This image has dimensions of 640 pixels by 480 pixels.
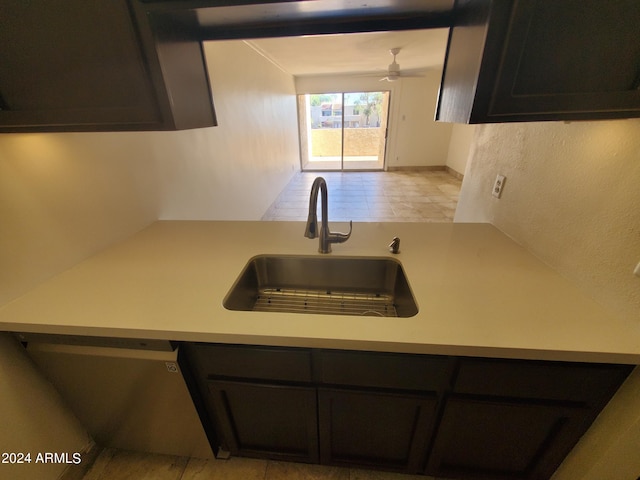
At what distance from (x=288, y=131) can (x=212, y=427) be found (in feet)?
18.6

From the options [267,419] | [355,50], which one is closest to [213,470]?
[267,419]

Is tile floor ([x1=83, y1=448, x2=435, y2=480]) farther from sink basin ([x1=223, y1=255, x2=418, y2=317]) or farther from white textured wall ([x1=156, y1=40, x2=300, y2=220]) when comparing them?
white textured wall ([x1=156, y1=40, x2=300, y2=220])

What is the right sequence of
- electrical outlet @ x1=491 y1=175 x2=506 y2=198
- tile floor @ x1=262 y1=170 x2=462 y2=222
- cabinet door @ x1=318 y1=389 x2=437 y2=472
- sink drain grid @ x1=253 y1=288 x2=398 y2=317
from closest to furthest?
cabinet door @ x1=318 y1=389 x2=437 y2=472, sink drain grid @ x1=253 y1=288 x2=398 y2=317, electrical outlet @ x1=491 y1=175 x2=506 y2=198, tile floor @ x1=262 y1=170 x2=462 y2=222

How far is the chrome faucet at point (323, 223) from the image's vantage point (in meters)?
1.07

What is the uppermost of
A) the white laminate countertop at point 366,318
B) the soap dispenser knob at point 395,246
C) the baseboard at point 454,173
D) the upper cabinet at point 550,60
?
the upper cabinet at point 550,60

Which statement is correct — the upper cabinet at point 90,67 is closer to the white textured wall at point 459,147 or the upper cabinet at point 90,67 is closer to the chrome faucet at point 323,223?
the chrome faucet at point 323,223

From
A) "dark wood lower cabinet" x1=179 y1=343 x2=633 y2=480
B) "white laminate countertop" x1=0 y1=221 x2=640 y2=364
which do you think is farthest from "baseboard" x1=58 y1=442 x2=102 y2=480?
"white laminate countertop" x1=0 y1=221 x2=640 y2=364

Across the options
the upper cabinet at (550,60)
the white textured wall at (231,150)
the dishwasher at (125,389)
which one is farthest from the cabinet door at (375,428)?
the white textured wall at (231,150)

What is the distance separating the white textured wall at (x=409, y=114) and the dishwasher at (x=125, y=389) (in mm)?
6835

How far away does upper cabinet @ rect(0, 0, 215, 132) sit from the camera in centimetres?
73

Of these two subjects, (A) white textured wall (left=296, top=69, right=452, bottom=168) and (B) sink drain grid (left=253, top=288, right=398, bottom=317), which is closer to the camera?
(B) sink drain grid (left=253, top=288, right=398, bottom=317)

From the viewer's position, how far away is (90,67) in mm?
783

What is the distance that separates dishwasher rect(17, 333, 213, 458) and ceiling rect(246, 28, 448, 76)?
8.94 feet

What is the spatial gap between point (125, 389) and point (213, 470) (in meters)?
0.64
